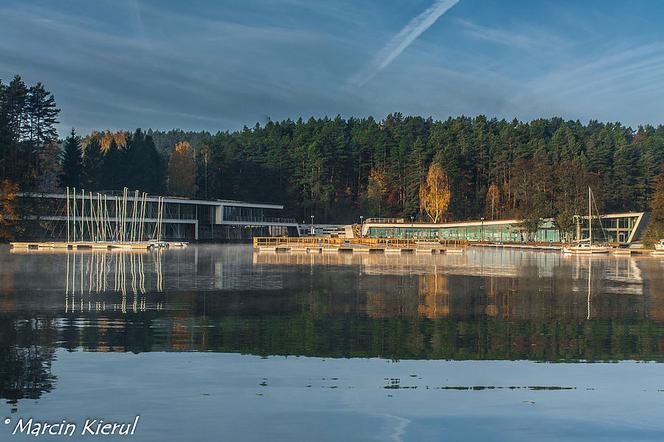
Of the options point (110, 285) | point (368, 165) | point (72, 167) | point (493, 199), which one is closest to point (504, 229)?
point (493, 199)

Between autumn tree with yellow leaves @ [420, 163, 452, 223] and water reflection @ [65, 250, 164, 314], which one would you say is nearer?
water reflection @ [65, 250, 164, 314]

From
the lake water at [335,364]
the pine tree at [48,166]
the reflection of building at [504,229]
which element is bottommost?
the lake water at [335,364]

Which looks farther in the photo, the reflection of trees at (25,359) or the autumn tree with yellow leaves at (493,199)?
the autumn tree with yellow leaves at (493,199)

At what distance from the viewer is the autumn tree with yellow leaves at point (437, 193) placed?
146m

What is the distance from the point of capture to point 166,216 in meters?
137

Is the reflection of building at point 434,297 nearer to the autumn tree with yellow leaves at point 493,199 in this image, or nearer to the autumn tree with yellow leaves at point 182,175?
the autumn tree with yellow leaves at point 493,199

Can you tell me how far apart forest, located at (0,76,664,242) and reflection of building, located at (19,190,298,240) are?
5.15 metres

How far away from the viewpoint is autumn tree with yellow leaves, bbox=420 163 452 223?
145625mm

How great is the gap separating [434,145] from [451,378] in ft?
487

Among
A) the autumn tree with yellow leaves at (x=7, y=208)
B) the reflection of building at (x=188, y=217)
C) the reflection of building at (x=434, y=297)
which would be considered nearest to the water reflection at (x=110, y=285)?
the reflection of building at (x=434, y=297)

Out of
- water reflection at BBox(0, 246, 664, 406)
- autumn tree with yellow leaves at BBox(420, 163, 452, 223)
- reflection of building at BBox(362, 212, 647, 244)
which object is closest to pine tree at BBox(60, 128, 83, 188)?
reflection of building at BBox(362, 212, 647, 244)

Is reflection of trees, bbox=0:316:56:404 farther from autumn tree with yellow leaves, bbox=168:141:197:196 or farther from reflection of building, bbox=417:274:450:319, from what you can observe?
autumn tree with yellow leaves, bbox=168:141:197:196

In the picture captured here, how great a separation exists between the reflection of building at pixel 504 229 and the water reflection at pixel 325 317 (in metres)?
68.3

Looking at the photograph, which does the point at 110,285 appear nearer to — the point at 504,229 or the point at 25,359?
the point at 25,359
